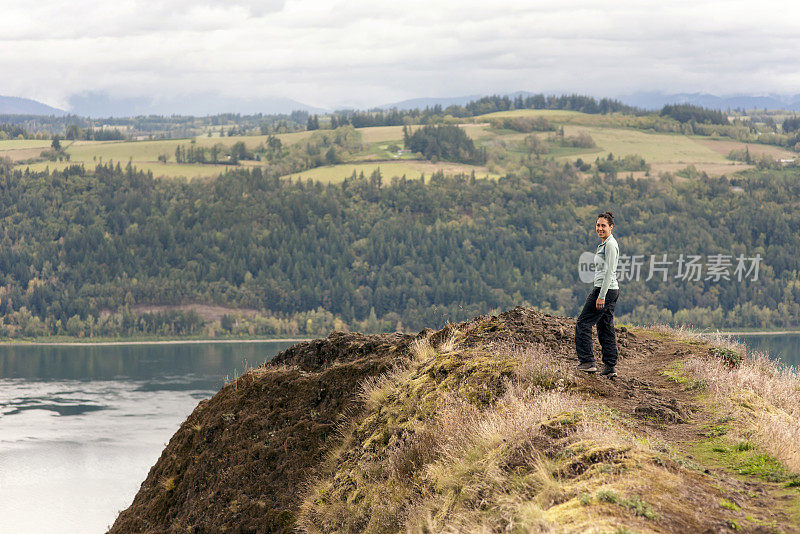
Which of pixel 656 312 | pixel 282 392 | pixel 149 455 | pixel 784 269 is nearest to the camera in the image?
pixel 282 392

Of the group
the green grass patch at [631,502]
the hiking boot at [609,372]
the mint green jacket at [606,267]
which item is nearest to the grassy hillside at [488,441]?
the green grass patch at [631,502]

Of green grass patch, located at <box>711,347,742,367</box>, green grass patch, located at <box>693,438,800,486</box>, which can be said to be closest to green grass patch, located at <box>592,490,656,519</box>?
green grass patch, located at <box>693,438,800,486</box>

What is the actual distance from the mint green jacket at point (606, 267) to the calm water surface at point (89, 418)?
8.45m

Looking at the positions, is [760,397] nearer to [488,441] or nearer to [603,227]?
[603,227]

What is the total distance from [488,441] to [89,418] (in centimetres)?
10260

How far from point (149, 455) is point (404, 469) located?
74136 mm

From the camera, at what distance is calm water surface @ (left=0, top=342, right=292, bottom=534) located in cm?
6475

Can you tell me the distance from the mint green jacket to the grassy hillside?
1414 mm

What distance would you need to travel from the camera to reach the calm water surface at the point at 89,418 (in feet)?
212

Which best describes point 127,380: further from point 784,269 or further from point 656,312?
point 784,269

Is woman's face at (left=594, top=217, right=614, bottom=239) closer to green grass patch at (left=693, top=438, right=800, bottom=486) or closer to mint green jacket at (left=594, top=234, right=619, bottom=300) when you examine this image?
mint green jacket at (left=594, top=234, right=619, bottom=300)

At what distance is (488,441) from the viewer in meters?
10.1

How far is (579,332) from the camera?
1400 centimetres

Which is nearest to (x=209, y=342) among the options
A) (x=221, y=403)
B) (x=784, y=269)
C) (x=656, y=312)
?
(x=656, y=312)
